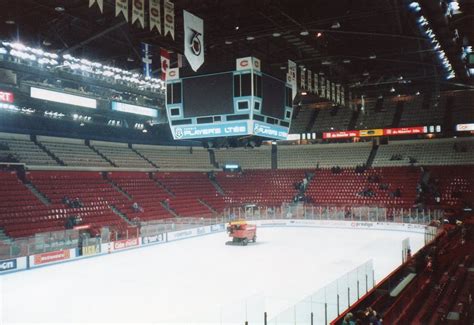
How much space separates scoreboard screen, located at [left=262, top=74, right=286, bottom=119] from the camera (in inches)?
457

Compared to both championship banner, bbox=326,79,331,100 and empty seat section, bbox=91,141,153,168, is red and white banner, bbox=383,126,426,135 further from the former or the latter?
empty seat section, bbox=91,141,153,168

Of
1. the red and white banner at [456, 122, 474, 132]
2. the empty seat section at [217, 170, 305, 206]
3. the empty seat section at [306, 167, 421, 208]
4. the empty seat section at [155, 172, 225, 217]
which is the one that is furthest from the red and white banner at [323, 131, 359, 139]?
the empty seat section at [155, 172, 225, 217]

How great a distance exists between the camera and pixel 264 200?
3906cm

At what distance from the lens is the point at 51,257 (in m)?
19.1

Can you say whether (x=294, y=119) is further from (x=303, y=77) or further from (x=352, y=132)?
(x=303, y=77)

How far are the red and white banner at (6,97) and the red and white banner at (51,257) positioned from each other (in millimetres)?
6953

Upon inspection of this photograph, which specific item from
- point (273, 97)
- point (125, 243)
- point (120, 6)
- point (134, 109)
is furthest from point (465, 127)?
point (120, 6)

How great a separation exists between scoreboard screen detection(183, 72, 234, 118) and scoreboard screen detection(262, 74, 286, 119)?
0.90 metres

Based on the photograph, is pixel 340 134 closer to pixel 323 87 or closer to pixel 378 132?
pixel 378 132

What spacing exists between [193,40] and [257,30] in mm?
5907

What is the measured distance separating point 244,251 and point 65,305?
35.0ft

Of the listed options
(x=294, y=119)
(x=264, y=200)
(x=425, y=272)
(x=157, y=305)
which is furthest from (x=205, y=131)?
(x=294, y=119)

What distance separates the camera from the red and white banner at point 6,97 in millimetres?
19359

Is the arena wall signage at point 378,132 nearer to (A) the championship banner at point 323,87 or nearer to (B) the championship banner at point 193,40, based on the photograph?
(A) the championship banner at point 323,87
